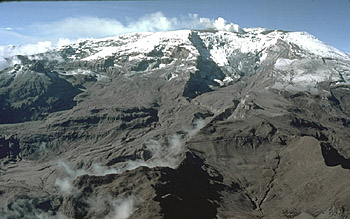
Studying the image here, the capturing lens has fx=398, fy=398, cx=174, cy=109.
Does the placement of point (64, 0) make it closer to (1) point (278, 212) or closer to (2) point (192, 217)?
(2) point (192, 217)

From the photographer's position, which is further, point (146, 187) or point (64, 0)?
point (146, 187)

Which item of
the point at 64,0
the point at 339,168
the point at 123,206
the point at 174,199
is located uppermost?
Result: the point at 64,0

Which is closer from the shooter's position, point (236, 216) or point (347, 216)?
point (347, 216)

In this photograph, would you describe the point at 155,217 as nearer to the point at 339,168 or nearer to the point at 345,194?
the point at 345,194

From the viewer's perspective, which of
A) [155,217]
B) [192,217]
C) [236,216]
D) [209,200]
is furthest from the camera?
[209,200]

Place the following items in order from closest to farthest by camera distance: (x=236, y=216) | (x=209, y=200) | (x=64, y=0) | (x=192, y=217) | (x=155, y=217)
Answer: (x=64, y=0), (x=155, y=217), (x=192, y=217), (x=236, y=216), (x=209, y=200)

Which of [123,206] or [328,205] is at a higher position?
[328,205]

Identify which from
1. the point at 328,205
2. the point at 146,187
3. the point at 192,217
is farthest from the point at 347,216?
the point at 146,187

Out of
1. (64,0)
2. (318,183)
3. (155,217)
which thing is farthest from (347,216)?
(64,0)

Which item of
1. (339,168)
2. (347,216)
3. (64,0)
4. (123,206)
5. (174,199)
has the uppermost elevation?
(64,0)
